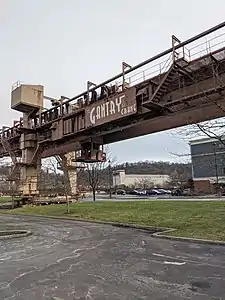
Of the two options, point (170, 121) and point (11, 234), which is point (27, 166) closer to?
point (170, 121)

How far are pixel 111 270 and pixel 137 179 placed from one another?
105m

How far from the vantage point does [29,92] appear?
33781mm

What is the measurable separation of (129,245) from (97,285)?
185 inches

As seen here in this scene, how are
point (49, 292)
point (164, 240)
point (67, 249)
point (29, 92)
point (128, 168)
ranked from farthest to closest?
point (128, 168) < point (29, 92) < point (164, 240) < point (67, 249) < point (49, 292)

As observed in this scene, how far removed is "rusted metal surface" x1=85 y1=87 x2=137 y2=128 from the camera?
18703 millimetres

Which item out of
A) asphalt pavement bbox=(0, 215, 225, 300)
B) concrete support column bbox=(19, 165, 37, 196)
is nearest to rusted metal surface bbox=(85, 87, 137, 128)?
asphalt pavement bbox=(0, 215, 225, 300)

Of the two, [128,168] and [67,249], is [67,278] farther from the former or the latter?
[128,168]

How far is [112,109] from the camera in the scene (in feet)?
65.2

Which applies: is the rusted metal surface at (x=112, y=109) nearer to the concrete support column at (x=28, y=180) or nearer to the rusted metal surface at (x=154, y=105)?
the rusted metal surface at (x=154, y=105)

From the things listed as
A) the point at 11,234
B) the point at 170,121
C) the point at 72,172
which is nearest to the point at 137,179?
the point at 72,172

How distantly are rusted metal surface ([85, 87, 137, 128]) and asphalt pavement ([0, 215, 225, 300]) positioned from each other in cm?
922

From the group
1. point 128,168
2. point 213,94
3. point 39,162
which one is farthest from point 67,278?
point 128,168

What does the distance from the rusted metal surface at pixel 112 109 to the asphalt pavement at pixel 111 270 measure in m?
9.22

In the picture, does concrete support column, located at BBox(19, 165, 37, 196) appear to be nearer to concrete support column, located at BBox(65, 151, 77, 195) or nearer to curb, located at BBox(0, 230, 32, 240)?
concrete support column, located at BBox(65, 151, 77, 195)
